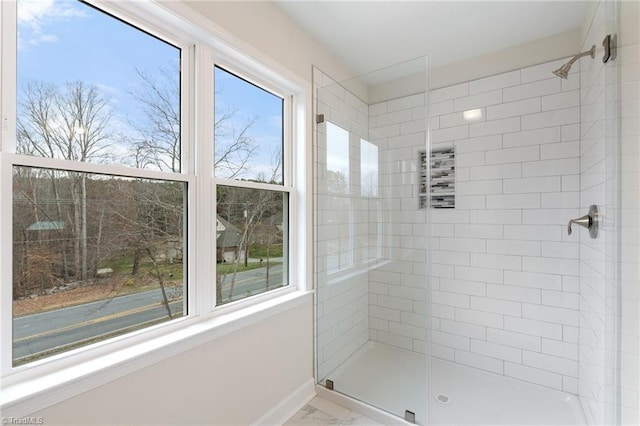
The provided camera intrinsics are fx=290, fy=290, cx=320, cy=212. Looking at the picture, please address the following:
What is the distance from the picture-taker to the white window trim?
927mm

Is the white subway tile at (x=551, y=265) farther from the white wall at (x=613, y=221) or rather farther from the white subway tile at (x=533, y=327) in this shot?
the white subway tile at (x=533, y=327)

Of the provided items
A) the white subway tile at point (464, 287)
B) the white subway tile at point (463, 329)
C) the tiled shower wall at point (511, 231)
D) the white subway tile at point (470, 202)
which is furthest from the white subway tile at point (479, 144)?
the white subway tile at point (463, 329)

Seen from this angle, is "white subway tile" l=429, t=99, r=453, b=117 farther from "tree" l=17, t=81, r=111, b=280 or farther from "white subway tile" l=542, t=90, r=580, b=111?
"tree" l=17, t=81, r=111, b=280

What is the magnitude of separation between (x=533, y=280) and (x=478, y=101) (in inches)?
58.5

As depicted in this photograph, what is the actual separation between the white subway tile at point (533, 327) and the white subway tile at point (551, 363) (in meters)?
0.16

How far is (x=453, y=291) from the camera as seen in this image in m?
2.52

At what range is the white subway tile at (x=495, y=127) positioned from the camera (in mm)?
2273

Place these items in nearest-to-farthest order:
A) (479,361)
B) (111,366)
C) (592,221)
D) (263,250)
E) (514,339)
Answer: (111,366)
(592,221)
(263,250)
(514,339)
(479,361)

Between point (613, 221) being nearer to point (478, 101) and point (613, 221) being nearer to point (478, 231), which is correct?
Result: point (478, 231)

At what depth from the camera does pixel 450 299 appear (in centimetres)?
253

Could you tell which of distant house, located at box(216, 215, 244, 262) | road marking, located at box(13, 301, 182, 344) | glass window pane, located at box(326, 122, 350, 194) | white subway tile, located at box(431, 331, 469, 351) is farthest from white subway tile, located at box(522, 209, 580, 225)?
road marking, located at box(13, 301, 182, 344)

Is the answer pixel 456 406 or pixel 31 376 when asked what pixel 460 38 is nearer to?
pixel 456 406

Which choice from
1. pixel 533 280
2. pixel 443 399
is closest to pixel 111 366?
pixel 443 399

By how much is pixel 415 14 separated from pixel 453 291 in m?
2.14
